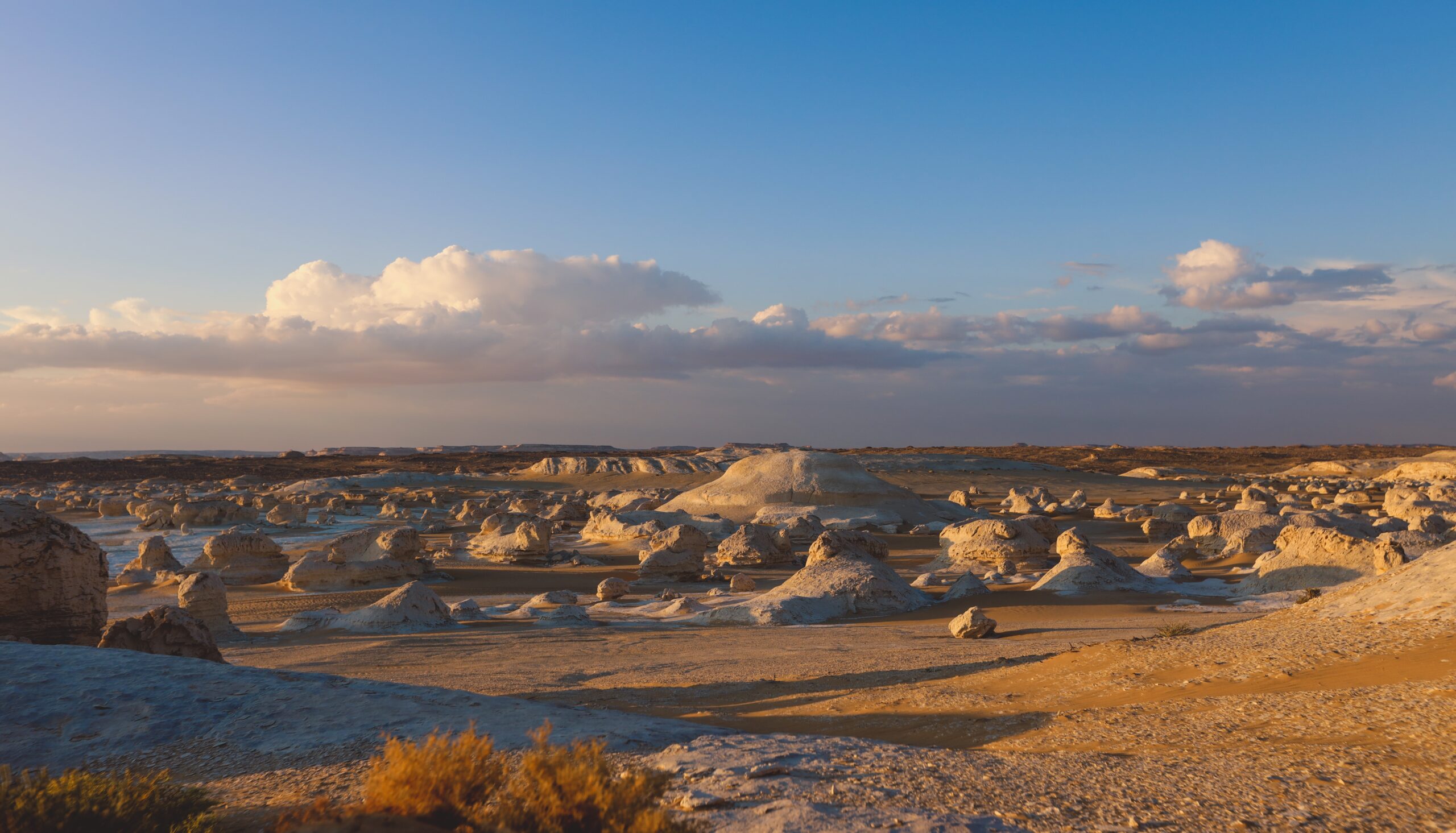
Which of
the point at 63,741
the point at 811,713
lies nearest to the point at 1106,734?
the point at 811,713

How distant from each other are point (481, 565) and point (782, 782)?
18.9m

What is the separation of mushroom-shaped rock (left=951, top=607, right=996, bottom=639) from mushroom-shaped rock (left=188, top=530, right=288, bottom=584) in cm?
1505

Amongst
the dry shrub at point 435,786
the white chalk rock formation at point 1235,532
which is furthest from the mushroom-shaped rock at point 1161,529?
the dry shrub at point 435,786

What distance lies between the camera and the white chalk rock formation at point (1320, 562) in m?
13.6

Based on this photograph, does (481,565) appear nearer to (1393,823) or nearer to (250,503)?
(1393,823)

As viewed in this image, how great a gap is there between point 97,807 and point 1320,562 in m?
16.4

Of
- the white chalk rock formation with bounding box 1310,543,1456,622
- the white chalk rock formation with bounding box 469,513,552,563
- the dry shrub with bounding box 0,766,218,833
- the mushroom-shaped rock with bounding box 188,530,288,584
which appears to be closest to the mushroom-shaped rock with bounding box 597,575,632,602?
the white chalk rock formation with bounding box 469,513,552,563

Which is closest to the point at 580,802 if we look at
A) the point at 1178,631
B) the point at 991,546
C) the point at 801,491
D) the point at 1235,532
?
the point at 1178,631

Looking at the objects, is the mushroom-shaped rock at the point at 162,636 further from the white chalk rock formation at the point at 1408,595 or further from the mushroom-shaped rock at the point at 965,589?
the mushroom-shaped rock at the point at 965,589

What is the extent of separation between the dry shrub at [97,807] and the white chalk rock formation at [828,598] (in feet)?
31.4

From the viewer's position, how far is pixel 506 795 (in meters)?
3.36

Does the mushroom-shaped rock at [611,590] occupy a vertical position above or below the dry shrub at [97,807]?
below

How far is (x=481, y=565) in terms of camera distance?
71.1 feet

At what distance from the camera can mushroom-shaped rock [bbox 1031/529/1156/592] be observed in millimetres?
14938
